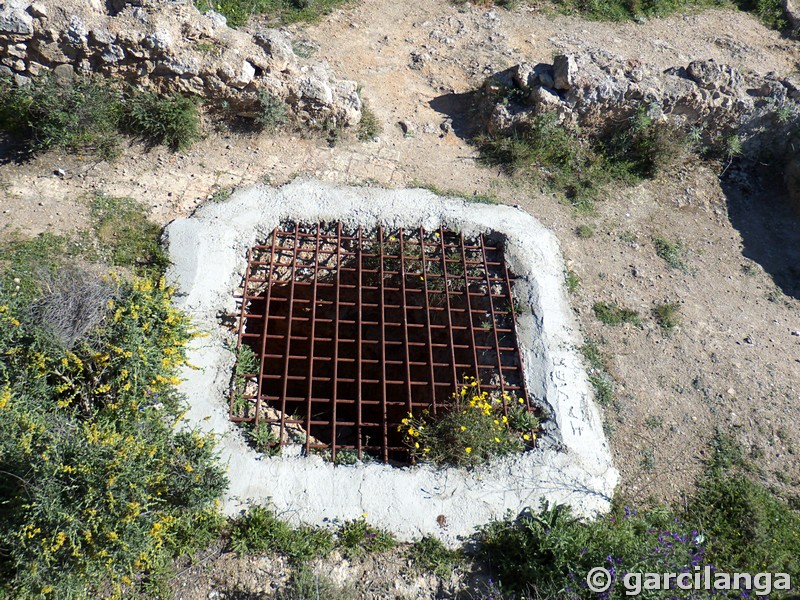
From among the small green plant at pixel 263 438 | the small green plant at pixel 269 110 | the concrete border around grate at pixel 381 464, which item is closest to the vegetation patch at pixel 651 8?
the small green plant at pixel 269 110

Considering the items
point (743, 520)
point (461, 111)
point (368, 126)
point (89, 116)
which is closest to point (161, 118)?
point (89, 116)

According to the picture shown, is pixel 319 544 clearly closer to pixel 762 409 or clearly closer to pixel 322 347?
pixel 322 347

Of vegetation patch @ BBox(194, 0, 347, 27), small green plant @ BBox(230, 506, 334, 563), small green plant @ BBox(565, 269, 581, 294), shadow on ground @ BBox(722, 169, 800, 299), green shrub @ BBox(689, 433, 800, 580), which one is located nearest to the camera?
small green plant @ BBox(230, 506, 334, 563)

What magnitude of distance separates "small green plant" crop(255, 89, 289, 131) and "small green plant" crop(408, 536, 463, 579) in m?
5.93

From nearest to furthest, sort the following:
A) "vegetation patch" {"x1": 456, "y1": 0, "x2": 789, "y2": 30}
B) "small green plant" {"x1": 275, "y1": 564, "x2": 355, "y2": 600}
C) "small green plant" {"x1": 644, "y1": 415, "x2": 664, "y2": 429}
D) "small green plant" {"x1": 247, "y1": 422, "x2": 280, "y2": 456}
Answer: "small green plant" {"x1": 275, "y1": 564, "x2": 355, "y2": 600}
"small green plant" {"x1": 247, "y1": 422, "x2": 280, "y2": 456}
"small green plant" {"x1": 644, "y1": 415, "x2": 664, "y2": 429}
"vegetation patch" {"x1": 456, "y1": 0, "x2": 789, "y2": 30}

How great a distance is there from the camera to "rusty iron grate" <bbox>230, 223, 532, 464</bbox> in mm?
6859

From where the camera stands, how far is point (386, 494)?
5652 mm

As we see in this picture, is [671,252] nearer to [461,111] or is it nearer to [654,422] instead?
[654,422]

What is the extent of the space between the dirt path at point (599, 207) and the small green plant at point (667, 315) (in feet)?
0.33

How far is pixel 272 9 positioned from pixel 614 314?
7.86m

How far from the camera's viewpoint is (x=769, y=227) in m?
8.97

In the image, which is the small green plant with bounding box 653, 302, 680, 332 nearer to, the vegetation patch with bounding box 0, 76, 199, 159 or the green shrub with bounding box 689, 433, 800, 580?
the green shrub with bounding box 689, 433, 800, 580

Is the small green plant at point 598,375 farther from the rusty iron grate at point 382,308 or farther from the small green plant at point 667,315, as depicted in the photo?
the small green plant at point 667,315

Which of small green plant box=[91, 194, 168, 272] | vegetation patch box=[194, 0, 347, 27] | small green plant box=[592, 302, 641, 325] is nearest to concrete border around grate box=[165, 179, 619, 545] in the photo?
small green plant box=[91, 194, 168, 272]
